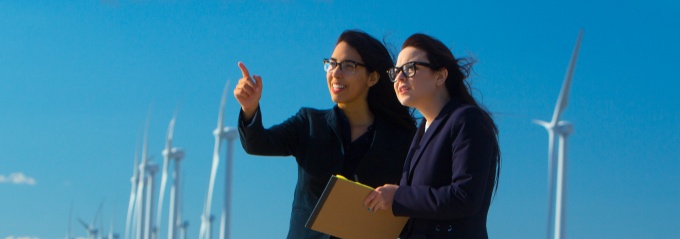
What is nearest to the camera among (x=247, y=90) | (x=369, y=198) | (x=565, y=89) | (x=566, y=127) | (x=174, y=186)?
(x=369, y=198)

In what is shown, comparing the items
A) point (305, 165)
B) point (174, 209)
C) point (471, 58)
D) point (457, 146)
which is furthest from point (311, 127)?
point (174, 209)

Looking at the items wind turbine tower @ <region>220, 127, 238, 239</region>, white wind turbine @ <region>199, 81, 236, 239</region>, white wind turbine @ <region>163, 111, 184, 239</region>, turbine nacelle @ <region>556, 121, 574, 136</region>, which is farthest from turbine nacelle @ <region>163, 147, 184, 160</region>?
turbine nacelle @ <region>556, 121, 574, 136</region>

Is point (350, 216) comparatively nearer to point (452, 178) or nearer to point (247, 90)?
point (452, 178)

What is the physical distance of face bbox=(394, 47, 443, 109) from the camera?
592 centimetres

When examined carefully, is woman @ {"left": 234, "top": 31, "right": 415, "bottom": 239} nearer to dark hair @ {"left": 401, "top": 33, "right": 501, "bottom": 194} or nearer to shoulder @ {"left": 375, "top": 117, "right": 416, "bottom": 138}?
shoulder @ {"left": 375, "top": 117, "right": 416, "bottom": 138}

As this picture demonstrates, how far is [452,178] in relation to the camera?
18.4 ft

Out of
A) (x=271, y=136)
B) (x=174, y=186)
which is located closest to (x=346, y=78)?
(x=271, y=136)

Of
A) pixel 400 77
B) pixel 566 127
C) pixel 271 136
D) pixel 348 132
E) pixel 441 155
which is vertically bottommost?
pixel 441 155

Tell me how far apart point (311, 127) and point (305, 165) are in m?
0.26

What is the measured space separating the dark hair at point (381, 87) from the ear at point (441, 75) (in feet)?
5.28

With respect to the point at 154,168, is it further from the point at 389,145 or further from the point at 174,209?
the point at 389,145

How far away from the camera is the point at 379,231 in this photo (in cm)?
592

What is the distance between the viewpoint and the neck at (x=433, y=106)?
596 cm

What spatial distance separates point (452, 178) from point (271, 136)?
6.38 feet
